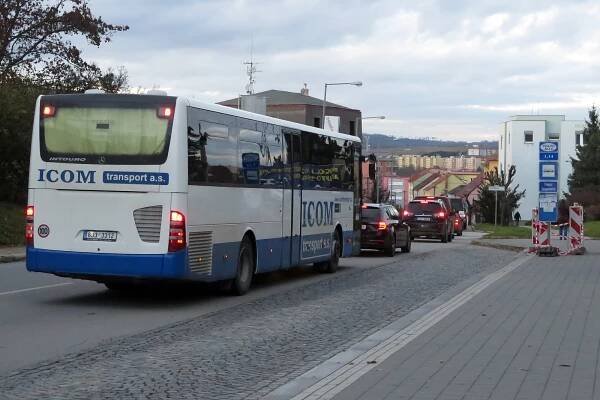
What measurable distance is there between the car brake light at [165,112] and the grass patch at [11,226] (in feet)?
52.8

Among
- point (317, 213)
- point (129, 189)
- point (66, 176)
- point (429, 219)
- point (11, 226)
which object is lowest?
point (11, 226)

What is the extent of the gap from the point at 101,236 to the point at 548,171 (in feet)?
54.6

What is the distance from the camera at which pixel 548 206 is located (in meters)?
25.8

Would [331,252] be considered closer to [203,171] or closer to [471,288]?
[471,288]

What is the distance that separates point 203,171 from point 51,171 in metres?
2.16

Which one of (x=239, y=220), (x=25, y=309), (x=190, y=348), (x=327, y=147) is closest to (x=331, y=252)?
(x=327, y=147)

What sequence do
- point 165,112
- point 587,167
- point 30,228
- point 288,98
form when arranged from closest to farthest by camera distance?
point 165,112, point 30,228, point 587,167, point 288,98

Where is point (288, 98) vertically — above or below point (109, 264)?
above

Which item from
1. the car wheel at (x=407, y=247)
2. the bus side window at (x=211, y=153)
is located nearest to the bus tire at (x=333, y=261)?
the bus side window at (x=211, y=153)

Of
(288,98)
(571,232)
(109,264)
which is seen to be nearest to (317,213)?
(109,264)

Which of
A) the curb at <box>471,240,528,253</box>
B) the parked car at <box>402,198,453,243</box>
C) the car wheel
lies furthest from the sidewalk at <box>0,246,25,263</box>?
the parked car at <box>402,198,453,243</box>

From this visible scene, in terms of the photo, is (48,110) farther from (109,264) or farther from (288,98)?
(288,98)

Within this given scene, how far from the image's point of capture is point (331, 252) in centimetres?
2005

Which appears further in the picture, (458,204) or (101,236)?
(458,204)
